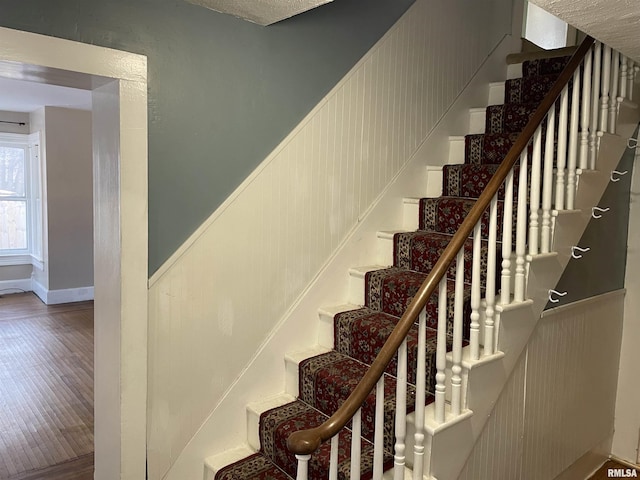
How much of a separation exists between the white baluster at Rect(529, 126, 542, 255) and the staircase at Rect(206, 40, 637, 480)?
0.04 m

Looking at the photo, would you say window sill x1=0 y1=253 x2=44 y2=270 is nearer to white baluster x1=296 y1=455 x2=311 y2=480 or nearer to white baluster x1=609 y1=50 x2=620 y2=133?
white baluster x1=296 y1=455 x2=311 y2=480

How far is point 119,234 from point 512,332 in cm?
183

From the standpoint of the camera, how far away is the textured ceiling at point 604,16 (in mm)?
1929

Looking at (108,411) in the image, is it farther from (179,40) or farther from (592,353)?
(592,353)

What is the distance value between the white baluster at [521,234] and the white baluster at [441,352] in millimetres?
575

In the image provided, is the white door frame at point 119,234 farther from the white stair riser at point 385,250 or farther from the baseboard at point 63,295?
the baseboard at point 63,295

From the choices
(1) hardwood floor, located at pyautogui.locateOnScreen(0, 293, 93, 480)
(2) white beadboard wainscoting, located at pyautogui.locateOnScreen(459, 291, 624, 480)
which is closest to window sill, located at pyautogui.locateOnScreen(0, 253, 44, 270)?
(1) hardwood floor, located at pyautogui.locateOnScreen(0, 293, 93, 480)

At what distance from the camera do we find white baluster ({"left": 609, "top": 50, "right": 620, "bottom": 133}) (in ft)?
9.12

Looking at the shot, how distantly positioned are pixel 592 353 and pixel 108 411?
9.64ft

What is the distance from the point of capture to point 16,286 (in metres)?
7.20

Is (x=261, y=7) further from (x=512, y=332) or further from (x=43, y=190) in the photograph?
(x=43, y=190)

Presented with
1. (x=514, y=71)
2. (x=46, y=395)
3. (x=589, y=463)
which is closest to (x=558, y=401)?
(x=589, y=463)

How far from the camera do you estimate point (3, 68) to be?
1.84 meters

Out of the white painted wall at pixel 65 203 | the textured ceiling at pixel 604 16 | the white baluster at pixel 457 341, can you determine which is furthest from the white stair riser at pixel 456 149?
the white painted wall at pixel 65 203
